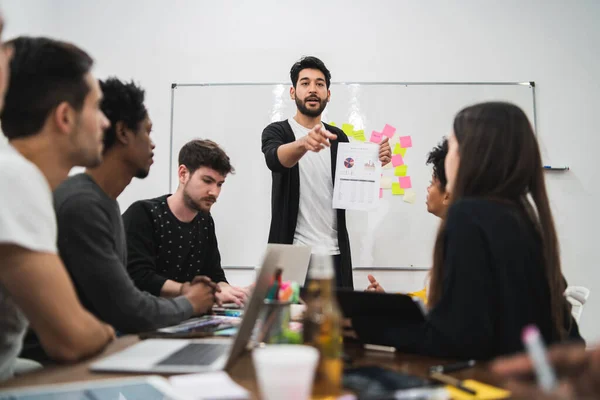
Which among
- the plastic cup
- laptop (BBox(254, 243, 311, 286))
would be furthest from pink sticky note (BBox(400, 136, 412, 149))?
the plastic cup

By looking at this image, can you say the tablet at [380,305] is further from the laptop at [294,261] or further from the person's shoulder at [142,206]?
the person's shoulder at [142,206]

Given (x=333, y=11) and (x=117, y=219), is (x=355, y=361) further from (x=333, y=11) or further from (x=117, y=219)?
(x=333, y=11)

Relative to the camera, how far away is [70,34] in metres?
3.30

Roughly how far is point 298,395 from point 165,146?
2.84m

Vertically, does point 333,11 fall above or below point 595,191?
above

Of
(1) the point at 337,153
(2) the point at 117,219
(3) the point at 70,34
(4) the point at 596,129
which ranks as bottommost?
(2) the point at 117,219

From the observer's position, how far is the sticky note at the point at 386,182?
3148 millimetres

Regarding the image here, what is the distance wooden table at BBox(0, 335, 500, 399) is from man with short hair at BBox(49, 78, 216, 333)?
21 centimetres

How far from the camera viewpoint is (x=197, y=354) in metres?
0.99

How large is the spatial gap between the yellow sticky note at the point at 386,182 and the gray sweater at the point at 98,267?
2040 millimetres

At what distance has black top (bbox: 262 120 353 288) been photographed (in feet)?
8.27

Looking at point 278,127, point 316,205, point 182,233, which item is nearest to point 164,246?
point 182,233

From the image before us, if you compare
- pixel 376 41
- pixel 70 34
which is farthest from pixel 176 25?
pixel 376 41

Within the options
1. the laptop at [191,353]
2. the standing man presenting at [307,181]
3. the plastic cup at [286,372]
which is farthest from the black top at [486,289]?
the standing man presenting at [307,181]
